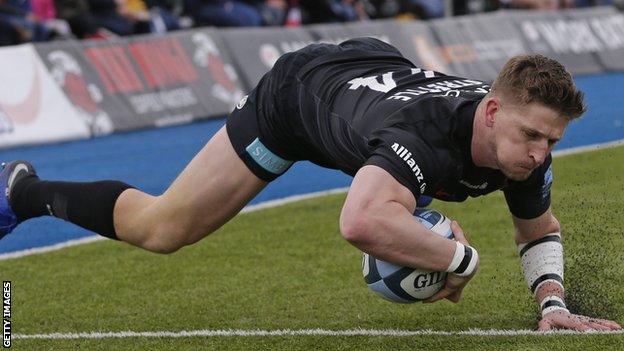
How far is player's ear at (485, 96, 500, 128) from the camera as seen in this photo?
5.45 meters

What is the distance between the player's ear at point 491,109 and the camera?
215 inches

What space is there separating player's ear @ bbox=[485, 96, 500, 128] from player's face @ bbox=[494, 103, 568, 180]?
2 centimetres

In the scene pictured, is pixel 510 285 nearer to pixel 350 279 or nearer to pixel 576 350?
pixel 350 279

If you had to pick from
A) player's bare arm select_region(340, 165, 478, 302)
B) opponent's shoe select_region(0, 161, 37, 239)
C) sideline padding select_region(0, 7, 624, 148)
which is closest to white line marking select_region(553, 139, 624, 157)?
sideline padding select_region(0, 7, 624, 148)

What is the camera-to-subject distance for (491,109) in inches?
215

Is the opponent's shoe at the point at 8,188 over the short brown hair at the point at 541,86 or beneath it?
beneath

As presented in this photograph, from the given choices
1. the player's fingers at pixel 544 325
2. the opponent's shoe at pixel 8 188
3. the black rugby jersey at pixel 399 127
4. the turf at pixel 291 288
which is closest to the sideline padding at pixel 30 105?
the turf at pixel 291 288

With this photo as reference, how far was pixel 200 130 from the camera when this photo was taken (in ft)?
54.3

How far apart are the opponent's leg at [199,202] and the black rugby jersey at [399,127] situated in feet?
1.00

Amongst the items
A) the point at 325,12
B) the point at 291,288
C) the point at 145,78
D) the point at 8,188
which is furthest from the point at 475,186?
the point at 325,12

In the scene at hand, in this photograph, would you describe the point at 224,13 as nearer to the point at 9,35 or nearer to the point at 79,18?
the point at 79,18

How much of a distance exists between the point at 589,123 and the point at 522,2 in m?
11.6

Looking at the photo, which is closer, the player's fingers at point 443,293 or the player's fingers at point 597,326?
the player's fingers at point 443,293

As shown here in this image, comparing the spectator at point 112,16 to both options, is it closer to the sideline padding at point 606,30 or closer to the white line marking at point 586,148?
the white line marking at point 586,148
